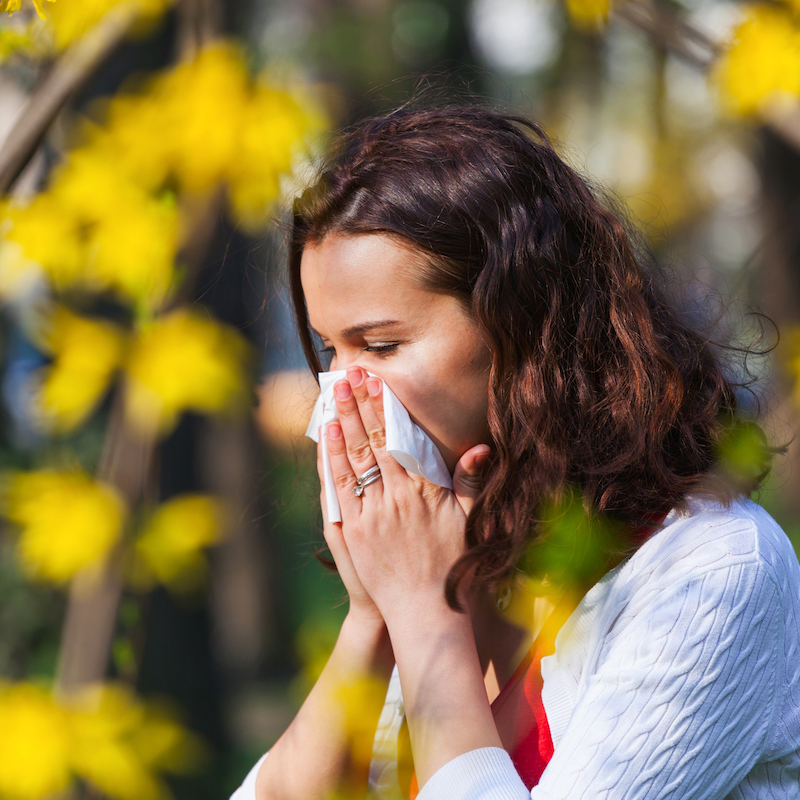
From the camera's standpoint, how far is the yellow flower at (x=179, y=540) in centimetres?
205

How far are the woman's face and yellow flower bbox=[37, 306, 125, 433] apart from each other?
0.70m

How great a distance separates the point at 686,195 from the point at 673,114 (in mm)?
2802

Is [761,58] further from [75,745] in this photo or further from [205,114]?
[75,745]

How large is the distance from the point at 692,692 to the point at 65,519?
60.0 inches

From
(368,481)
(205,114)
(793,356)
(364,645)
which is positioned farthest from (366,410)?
(793,356)

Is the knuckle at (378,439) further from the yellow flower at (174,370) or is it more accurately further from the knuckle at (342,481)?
the yellow flower at (174,370)

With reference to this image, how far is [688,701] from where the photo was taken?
1085 mm

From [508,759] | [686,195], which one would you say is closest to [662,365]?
[508,759]

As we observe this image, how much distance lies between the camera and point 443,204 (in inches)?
57.4

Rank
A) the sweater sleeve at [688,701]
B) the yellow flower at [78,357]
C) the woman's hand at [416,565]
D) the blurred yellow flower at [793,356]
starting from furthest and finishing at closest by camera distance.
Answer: the blurred yellow flower at [793,356]
the yellow flower at [78,357]
the woman's hand at [416,565]
the sweater sleeve at [688,701]

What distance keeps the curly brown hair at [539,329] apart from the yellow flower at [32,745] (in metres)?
1.12

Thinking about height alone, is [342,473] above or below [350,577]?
above

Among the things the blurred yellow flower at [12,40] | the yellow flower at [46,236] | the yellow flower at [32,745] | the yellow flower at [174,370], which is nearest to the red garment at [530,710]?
the yellow flower at [174,370]

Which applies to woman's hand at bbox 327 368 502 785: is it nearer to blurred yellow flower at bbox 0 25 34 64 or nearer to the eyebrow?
the eyebrow
